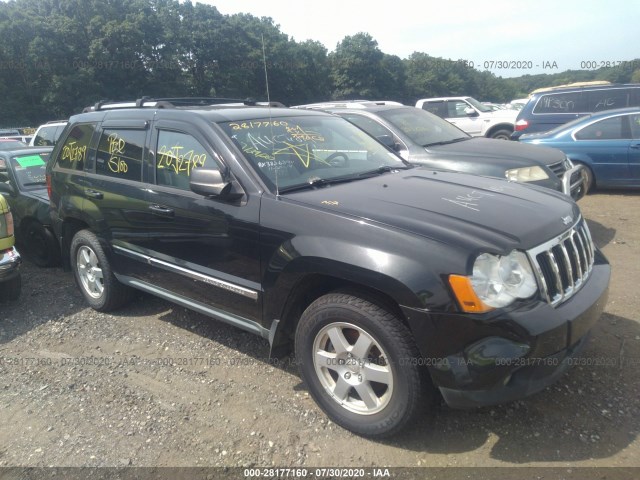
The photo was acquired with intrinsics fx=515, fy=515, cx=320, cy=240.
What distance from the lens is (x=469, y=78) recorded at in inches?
2249

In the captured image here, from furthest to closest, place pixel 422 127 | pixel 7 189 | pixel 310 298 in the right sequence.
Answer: pixel 422 127 → pixel 7 189 → pixel 310 298

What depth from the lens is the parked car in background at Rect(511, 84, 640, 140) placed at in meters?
11.1

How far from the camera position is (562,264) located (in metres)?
2.84

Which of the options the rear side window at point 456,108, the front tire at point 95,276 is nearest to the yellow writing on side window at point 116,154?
the front tire at point 95,276

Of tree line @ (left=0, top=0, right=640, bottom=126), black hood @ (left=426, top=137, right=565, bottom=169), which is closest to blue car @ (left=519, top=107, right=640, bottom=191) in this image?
black hood @ (left=426, top=137, right=565, bottom=169)

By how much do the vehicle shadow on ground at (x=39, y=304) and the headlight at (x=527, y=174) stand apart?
4.89 m

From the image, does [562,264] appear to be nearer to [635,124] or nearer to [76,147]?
[76,147]

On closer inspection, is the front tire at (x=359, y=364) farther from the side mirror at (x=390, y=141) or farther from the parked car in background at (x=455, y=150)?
the side mirror at (x=390, y=141)

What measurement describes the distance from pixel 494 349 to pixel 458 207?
0.91 m

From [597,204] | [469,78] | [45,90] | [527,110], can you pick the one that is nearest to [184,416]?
[597,204]

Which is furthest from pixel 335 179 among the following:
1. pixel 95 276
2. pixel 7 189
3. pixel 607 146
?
pixel 607 146

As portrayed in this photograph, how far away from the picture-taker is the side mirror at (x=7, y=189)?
6737 millimetres

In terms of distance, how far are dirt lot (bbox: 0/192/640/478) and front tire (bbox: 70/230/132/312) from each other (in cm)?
28

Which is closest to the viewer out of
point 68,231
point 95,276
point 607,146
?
point 95,276
